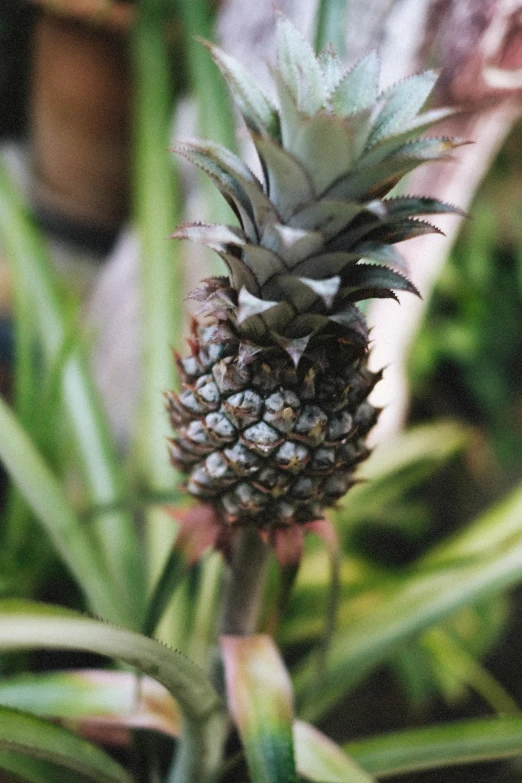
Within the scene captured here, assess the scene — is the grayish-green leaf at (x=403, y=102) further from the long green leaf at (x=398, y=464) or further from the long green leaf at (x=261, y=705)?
the long green leaf at (x=398, y=464)

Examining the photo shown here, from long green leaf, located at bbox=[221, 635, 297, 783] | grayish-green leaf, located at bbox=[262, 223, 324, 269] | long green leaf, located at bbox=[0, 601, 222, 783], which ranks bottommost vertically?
long green leaf, located at bbox=[221, 635, 297, 783]

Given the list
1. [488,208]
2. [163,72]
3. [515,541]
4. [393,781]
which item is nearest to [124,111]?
[163,72]

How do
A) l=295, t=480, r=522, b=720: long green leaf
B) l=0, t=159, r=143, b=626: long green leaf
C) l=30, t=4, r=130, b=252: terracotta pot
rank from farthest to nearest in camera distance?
l=30, t=4, r=130, b=252: terracotta pot
l=0, t=159, r=143, b=626: long green leaf
l=295, t=480, r=522, b=720: long green leaf

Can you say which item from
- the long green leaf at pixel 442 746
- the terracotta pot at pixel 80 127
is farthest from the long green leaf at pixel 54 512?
the terracotta pot at pixel 80 127

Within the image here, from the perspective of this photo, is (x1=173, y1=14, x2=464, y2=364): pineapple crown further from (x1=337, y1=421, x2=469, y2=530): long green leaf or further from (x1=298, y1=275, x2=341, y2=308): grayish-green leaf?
(x1=337, y1=421, x2=469, y2=530): long green leaf

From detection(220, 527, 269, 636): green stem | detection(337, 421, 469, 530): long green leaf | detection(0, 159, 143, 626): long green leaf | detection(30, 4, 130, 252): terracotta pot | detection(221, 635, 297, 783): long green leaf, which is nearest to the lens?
detection(221, 635, 297, 783): long green leaf

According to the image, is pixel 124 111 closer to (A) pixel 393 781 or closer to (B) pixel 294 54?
(B) pixel 294 54

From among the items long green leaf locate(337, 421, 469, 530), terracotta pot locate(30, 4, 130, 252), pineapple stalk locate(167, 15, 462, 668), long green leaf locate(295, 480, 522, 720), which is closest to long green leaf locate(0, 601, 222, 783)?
pineapple stalk locate(167, 15, 462, 668)

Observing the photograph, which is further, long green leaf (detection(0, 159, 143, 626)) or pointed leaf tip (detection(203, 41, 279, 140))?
long green leaf (detection(0, 159, 143, 626))
